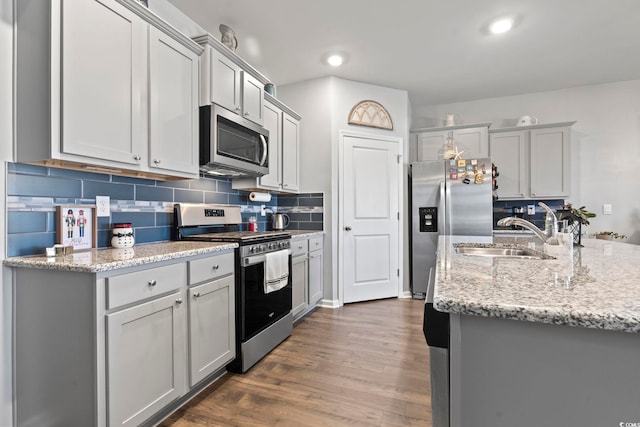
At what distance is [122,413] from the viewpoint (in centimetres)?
132

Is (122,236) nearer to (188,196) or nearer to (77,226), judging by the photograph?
(77,226)

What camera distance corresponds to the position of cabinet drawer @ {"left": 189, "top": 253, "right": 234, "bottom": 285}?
1716 mm

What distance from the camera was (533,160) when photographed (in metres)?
4.00

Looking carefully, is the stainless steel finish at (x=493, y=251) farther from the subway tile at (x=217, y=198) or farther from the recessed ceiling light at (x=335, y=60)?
the recessed ceiling light at (x=335, y=60)

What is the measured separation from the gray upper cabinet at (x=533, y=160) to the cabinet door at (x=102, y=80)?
161 inches

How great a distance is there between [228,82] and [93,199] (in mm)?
1221

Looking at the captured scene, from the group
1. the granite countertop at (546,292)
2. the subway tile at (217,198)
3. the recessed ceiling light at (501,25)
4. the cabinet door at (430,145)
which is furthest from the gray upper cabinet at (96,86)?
the cabinet door at (430,145)

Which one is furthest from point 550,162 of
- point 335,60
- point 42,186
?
point 42,186

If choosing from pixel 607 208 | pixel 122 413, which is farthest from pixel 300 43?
pixel 607 208

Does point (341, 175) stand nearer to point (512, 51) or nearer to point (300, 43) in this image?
point (300, 43)

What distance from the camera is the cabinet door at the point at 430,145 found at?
14.0ft

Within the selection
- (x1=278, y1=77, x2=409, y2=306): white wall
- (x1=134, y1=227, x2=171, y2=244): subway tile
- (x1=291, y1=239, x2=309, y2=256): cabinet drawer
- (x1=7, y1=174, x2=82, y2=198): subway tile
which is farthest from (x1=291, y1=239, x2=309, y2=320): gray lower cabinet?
(x1=7, y1=174, x2=82, y2=198): subway tile

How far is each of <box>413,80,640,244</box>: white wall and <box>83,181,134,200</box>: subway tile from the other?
4.85 meters

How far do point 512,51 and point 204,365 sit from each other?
382cm
